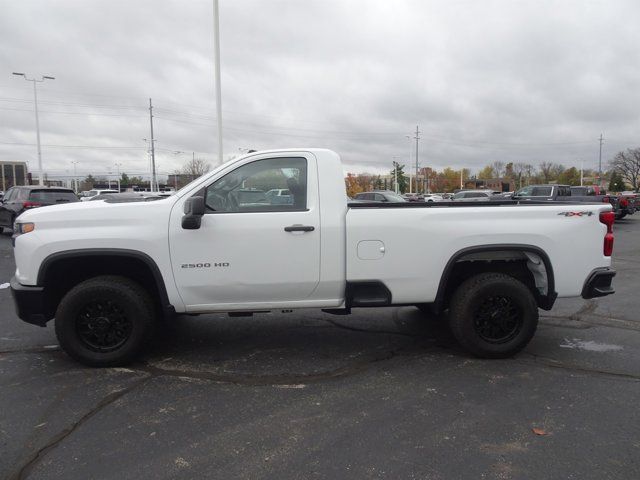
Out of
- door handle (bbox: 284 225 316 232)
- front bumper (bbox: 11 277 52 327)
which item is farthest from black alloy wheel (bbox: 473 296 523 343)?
front bumper (bbox: 11 277 52 327)

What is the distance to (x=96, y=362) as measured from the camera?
4.42m

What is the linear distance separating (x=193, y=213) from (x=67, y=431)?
1.86 metres

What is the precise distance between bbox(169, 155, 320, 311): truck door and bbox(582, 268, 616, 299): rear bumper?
2.64 metres

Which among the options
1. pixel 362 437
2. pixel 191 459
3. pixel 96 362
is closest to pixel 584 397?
pixel 362 437

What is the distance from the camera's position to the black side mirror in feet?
13.3

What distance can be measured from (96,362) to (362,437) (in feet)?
8.69

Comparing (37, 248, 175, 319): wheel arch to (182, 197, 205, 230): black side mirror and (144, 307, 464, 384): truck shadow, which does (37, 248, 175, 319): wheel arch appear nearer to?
(182, 197, 205, 230): black side mirror

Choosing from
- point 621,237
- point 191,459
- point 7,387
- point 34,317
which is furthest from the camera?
point 621,237

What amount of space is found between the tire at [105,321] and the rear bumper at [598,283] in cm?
419

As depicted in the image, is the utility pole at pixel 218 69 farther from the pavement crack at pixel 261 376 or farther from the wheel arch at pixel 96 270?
the pavement crack at pixel 261 376

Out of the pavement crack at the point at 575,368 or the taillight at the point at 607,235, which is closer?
the pavement crack at the point at 575,368

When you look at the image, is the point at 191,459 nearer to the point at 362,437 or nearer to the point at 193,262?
the point at 362,437

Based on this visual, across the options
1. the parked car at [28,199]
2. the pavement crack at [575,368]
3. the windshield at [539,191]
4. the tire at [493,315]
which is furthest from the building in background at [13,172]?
the pavement crack at [575,368]

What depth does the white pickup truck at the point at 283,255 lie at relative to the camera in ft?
14.0
